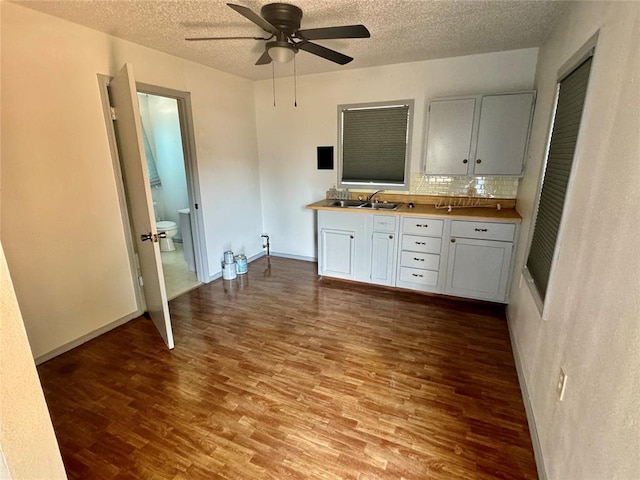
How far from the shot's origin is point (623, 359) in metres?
0.94

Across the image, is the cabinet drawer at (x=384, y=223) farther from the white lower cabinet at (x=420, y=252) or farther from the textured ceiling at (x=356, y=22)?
the textured ceiling at (x=356, y=22)

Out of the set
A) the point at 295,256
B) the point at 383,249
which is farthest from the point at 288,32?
the point at 295,256

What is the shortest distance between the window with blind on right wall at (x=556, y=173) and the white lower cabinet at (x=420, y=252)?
0.74m

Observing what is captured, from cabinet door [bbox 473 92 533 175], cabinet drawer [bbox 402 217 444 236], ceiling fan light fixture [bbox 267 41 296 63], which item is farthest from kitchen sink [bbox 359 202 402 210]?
ceiling fan light fixture [bbox 267 41 296 63]

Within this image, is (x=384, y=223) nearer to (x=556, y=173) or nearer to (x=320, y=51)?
(x=556, y=173)

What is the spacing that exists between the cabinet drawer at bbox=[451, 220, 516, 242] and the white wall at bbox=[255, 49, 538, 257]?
3.13 ft

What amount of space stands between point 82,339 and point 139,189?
1368 millimetres

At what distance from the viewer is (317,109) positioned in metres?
3.98

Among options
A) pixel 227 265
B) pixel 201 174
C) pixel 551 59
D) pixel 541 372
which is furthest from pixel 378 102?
pixel 541 372

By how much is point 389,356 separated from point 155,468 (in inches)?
62.9

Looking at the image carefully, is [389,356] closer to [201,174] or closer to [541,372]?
[541,372]

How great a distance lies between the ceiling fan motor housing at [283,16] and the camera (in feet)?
6.64

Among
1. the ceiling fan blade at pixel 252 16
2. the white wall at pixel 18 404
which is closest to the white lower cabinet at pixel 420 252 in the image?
the ceiling fan blade at pixel 252 16

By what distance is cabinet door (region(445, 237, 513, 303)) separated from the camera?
2.99 meters
